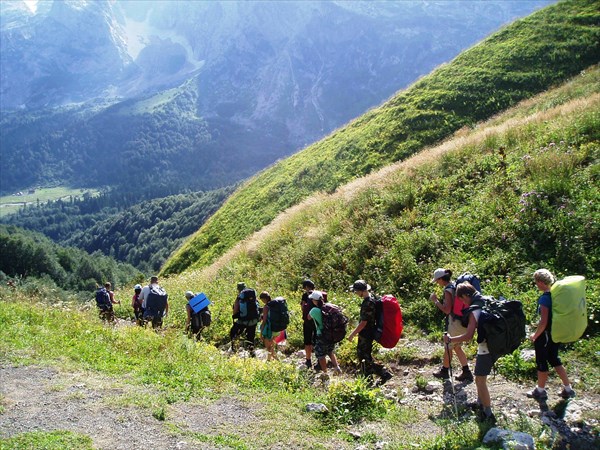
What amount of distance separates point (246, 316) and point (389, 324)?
4.21 m

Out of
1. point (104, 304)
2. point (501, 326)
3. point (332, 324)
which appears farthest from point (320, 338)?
point (104, 304)

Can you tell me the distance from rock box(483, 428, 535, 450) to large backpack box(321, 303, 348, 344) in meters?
3.65

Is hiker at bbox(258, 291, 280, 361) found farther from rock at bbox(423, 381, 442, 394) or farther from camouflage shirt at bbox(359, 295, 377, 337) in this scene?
rock at bbox(423, 381, 442, 394)

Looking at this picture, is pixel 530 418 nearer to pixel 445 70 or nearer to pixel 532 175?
pixel 532 175

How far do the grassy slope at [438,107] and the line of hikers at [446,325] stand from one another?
15977 millimetres

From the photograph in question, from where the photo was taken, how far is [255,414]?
7602 millimetres

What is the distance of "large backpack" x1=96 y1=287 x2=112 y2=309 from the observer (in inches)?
638

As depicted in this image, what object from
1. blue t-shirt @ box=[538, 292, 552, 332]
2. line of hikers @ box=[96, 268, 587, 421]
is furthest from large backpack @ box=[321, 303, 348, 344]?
blue t-shirt @ box=[538, 292, 552, 332]

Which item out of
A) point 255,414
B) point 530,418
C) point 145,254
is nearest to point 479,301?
point 530,418

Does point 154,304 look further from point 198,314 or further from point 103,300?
point 103,300

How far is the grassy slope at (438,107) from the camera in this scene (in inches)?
1059

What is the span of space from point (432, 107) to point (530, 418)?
79.2 ft

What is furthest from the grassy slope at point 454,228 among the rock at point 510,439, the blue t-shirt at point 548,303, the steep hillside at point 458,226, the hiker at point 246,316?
the rock at point 510,439

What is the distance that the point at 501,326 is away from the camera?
22.6 feet
